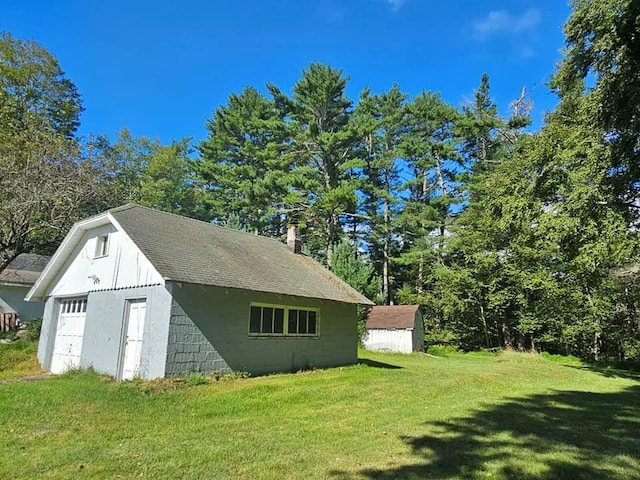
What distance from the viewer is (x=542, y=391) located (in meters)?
11.0

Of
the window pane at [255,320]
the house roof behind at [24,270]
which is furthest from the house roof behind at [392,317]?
the house roof behind at [24,270]

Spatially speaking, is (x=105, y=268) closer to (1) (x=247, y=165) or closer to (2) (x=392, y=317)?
(2) (x=392, y=317)

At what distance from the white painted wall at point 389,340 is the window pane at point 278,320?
14344mm

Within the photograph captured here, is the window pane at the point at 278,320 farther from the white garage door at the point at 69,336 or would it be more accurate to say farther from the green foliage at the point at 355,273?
the green foliage at the point at 355,273

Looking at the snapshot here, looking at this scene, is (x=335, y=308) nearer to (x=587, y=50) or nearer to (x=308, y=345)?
(x=308, y=345)

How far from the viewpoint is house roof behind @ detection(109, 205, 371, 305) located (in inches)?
445

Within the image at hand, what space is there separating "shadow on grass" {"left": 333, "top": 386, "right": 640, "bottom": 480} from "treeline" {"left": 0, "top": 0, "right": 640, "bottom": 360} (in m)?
7.55

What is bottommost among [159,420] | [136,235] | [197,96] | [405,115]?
[159,420]

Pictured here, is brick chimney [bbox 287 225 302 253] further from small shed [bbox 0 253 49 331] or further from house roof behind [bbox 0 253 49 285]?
small shed [bbox 0 253 49 331]

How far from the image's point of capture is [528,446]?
5.58 m

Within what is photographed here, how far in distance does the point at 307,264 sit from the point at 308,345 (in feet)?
13.4

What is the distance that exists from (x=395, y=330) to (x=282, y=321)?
47.3ft

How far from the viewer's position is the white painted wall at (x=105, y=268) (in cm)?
1148

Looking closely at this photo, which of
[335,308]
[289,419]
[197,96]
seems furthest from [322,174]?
[289,419]
